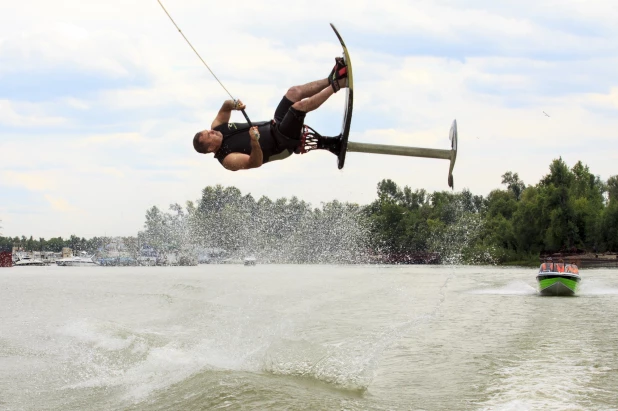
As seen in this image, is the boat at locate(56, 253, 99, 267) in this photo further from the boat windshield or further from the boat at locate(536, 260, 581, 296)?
the boat at locate(536, 260, 581, 296)

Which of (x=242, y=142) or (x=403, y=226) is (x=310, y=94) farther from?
(x=403, y=226)

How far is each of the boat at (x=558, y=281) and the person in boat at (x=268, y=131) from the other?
28.2 metres

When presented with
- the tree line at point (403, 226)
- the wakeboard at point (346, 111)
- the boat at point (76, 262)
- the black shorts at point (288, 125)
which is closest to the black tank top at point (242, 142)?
the black shorts at point (288, 125)

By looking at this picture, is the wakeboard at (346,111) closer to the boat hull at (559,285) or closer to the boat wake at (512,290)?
the boat hull at (559,285)

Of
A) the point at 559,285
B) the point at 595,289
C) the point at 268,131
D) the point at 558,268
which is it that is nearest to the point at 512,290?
the point at 595,289

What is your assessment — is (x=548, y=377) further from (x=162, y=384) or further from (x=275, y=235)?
(x=275, y=235)

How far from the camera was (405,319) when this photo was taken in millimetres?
21969

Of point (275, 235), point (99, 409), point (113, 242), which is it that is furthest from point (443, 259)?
point (99, 409)

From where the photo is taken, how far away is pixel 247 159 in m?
7.86

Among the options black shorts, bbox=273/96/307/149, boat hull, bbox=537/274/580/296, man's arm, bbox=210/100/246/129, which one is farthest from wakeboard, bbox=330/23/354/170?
boat hull, bbox=537/274/580/296

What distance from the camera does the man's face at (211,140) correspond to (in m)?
7.82

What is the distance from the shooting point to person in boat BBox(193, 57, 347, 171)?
7734mm

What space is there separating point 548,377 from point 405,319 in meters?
9.79

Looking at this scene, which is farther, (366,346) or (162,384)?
(366,346)
